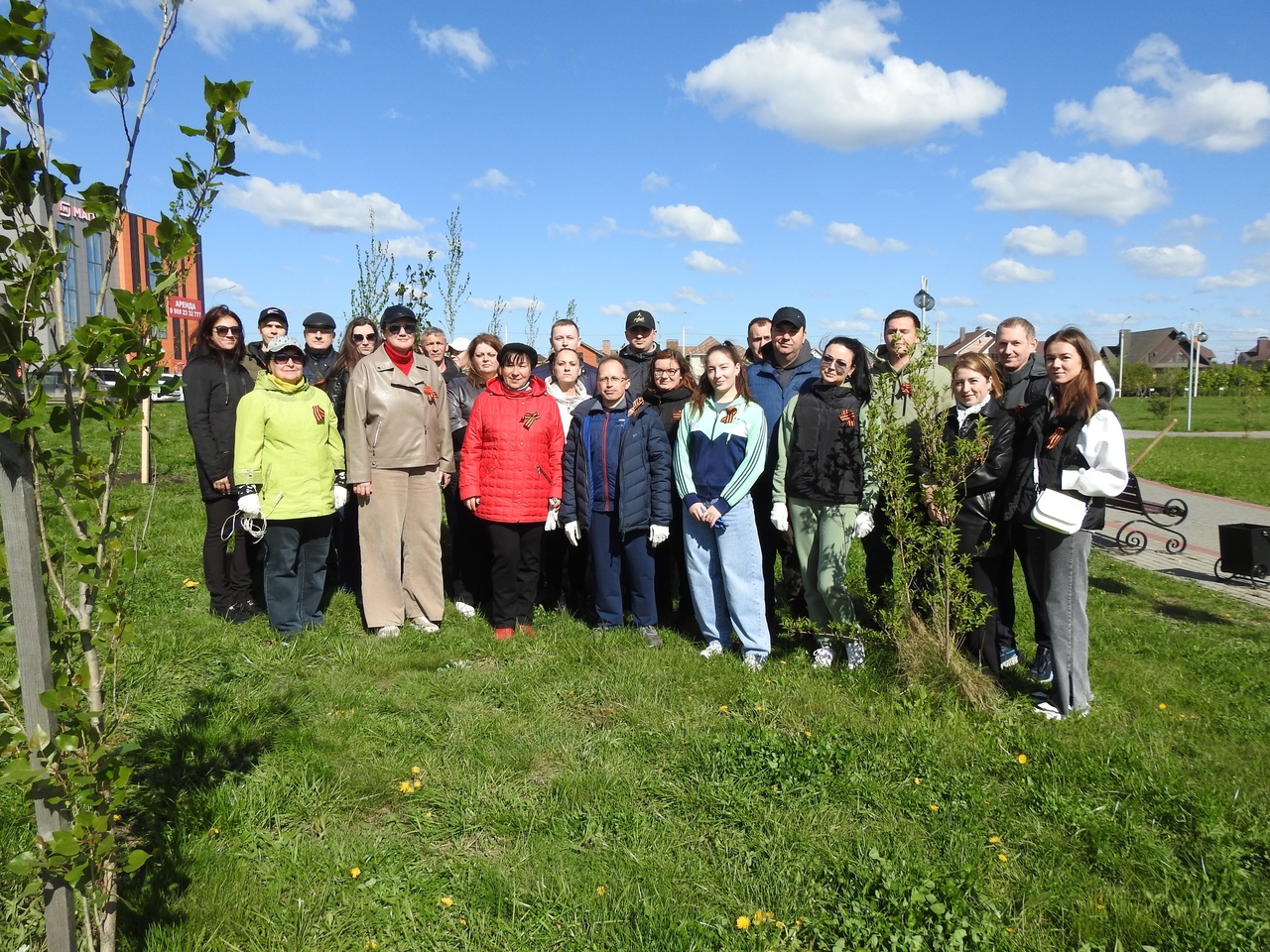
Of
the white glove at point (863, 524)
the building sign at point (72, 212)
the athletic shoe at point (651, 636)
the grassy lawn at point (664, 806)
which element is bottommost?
the grassy lawn at point (664, 806)

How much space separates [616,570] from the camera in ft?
20.0

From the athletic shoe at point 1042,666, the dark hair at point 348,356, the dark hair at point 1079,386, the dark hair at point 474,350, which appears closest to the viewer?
the dark hair at point 1079,386

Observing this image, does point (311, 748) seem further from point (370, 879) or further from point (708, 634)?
point (708, 634)

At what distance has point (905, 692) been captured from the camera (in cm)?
468

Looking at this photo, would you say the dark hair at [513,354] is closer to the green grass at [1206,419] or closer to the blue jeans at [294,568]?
the blue jeans at [294,568]

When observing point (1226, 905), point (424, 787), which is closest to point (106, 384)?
point (424, 787)

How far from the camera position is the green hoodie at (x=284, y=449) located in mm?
5527

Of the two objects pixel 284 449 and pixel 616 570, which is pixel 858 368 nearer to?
pixel 616 570

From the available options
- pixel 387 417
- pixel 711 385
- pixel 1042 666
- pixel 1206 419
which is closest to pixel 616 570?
pixel 711 385

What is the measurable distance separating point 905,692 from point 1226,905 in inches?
72.2

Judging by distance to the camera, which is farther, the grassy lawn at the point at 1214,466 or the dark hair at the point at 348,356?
the grassy lawn at the point at 1214,466

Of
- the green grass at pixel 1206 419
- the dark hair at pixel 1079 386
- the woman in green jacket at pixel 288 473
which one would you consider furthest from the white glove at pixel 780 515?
the green grass at pixel 1206 419

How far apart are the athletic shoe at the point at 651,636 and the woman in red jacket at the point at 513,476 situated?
82 cm

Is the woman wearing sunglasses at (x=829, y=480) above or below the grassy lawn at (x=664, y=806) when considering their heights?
above
